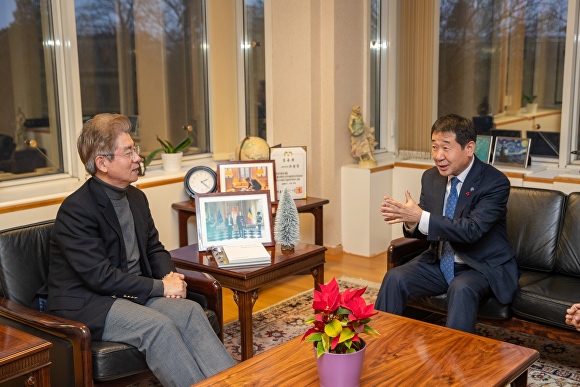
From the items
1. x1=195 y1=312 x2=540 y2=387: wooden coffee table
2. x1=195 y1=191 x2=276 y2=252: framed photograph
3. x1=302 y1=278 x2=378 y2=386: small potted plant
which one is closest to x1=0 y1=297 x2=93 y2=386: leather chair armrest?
x1=195 y1=312 x2=540 y2=387: wooden coffee table

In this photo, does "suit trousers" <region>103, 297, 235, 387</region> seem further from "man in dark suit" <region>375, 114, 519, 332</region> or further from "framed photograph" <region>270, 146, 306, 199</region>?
"framed photograph" <region>270, 146, 306, 199</region>

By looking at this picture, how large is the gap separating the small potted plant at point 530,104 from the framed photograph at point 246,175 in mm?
2004

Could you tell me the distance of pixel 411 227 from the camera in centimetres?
339

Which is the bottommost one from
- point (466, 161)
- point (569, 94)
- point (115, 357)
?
point (115, 357)

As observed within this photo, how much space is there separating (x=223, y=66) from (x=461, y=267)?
273 cm

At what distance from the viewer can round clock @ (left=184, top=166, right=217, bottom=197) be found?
4500 mm

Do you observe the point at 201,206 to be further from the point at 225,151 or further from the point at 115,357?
the point at 225,151

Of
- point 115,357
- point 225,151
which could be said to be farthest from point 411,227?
point 225,151

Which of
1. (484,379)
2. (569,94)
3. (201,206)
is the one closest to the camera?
(484,379)

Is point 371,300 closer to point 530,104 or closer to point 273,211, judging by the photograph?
point 273,211

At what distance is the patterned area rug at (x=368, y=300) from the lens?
3.17 metres

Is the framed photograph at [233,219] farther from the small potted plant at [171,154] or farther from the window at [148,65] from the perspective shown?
the window at [148,65]

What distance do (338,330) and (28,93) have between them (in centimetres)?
285

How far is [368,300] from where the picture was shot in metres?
4.29
